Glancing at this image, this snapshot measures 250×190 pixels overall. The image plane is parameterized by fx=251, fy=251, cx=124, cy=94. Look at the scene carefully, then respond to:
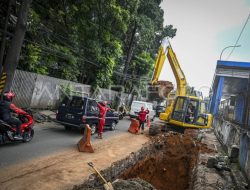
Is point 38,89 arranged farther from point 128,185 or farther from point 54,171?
point 128,185

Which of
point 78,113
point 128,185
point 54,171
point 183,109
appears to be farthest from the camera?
point 183,109

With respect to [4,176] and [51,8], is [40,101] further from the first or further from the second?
[4,176]

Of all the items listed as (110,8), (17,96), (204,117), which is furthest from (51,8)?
(204,117)

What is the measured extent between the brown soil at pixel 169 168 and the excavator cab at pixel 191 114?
4.11 meters

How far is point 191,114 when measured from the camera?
1570cm

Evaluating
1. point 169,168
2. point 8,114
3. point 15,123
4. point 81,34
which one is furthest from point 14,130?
point 81,34

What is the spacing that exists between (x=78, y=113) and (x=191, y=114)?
728cm

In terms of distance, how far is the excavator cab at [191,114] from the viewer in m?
15.5

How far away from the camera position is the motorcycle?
8.18m

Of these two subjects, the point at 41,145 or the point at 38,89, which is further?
the point at 38,89

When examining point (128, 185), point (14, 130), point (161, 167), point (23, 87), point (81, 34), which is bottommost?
point (161, 167)

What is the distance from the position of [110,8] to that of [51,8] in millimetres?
4904

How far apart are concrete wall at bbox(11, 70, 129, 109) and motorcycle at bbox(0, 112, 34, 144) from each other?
24.0ft

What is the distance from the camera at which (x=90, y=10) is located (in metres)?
22.1
